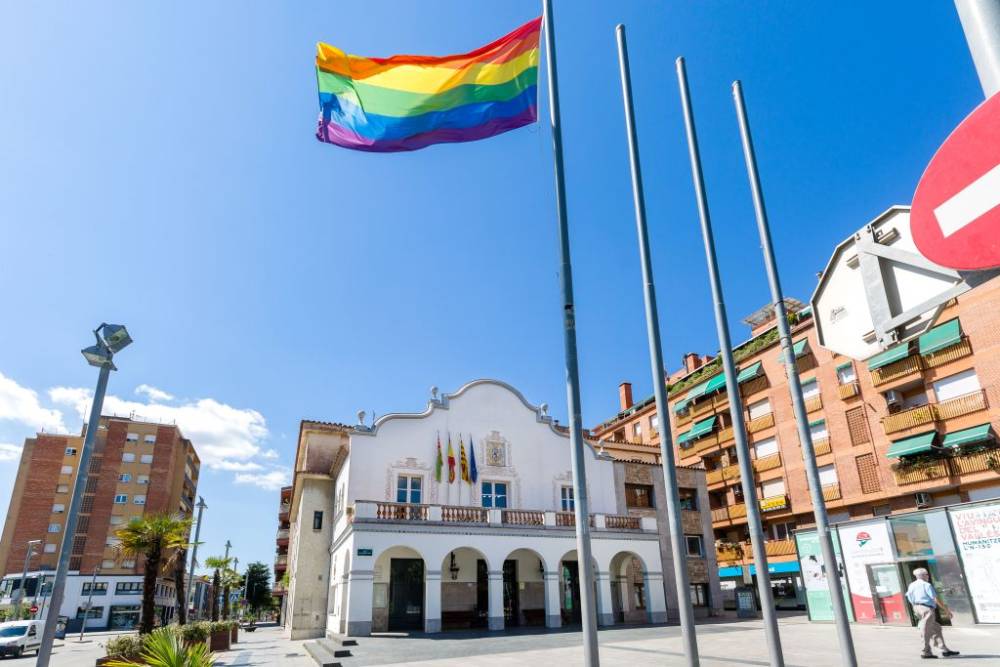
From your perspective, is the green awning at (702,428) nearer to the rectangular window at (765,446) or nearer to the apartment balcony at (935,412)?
the rectangular window at (765,446)

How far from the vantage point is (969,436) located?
28641 mm

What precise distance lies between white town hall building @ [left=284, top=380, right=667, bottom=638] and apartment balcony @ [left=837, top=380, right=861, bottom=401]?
1553 centimetres

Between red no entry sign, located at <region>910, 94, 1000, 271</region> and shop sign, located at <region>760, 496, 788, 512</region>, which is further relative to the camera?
shop sign, located at <region>760, 496, 788, 512</region>

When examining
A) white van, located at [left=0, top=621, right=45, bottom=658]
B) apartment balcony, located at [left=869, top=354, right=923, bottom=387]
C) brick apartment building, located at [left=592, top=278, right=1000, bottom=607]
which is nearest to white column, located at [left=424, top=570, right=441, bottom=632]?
brick apartment building, located at [left=592, top=278, right=1000, bottom=607]

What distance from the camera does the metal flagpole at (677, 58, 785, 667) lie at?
777 centimetres

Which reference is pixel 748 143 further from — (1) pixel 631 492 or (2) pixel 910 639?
(1) pixel 631 492

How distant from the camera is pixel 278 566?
70500 mm

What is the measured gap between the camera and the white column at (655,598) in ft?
92.0

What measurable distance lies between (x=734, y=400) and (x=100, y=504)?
86.9 meters

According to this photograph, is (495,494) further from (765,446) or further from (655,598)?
(765,446)

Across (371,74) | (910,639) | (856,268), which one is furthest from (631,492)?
(856,268)

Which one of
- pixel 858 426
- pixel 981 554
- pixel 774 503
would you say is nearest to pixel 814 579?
pixel 981 554

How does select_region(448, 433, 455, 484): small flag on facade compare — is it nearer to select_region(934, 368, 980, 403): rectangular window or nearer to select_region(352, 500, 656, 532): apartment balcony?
select_region(352, 500, 656, 532): apartment balcony

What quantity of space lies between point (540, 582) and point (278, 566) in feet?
171
